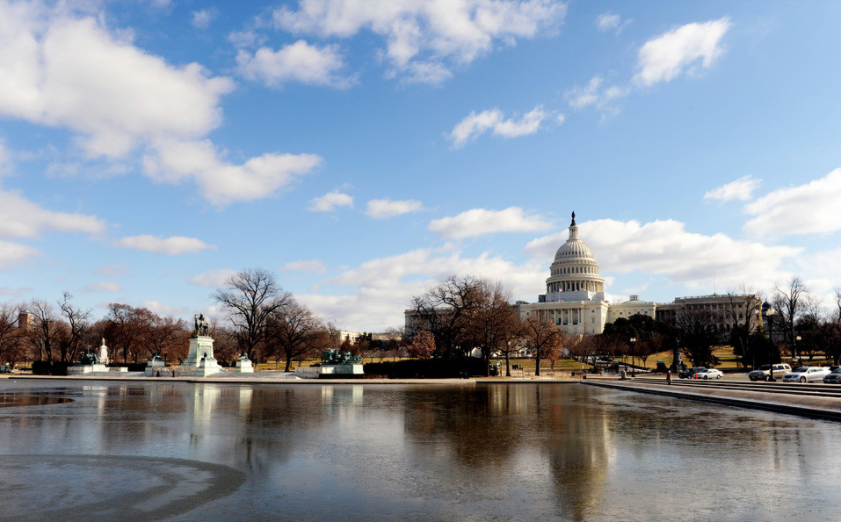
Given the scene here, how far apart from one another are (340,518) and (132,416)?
52.0 ft

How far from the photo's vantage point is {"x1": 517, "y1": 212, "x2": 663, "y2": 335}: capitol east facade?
174 meters

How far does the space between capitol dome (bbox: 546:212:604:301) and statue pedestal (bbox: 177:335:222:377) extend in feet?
446

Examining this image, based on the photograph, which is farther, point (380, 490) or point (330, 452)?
point (330, 452)

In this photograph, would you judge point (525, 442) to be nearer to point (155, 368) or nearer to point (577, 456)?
point (577, 456)

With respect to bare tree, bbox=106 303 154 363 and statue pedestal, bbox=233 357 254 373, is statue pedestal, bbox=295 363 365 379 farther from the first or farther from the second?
bare tree, bbox=106 303 154 363

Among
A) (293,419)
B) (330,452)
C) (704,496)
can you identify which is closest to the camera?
(704,496)

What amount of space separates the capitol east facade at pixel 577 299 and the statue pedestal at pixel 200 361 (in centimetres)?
12211

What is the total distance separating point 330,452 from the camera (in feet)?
43.5

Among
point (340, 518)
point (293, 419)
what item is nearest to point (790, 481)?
point (340, 518)

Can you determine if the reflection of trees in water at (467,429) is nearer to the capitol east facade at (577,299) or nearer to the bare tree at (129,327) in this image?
the bare tree at (129,327)

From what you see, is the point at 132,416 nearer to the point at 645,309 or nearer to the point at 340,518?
the point at 340,518

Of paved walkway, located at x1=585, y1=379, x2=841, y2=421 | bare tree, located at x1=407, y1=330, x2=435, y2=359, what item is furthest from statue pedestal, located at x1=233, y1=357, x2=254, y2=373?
paved walkway, located at x1=585, y1=379, x2=841, y2=421

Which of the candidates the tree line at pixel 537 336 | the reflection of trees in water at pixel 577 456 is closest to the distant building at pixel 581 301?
the tree line at pixel 537 336

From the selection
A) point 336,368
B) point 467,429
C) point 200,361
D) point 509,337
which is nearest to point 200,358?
point 200,361
